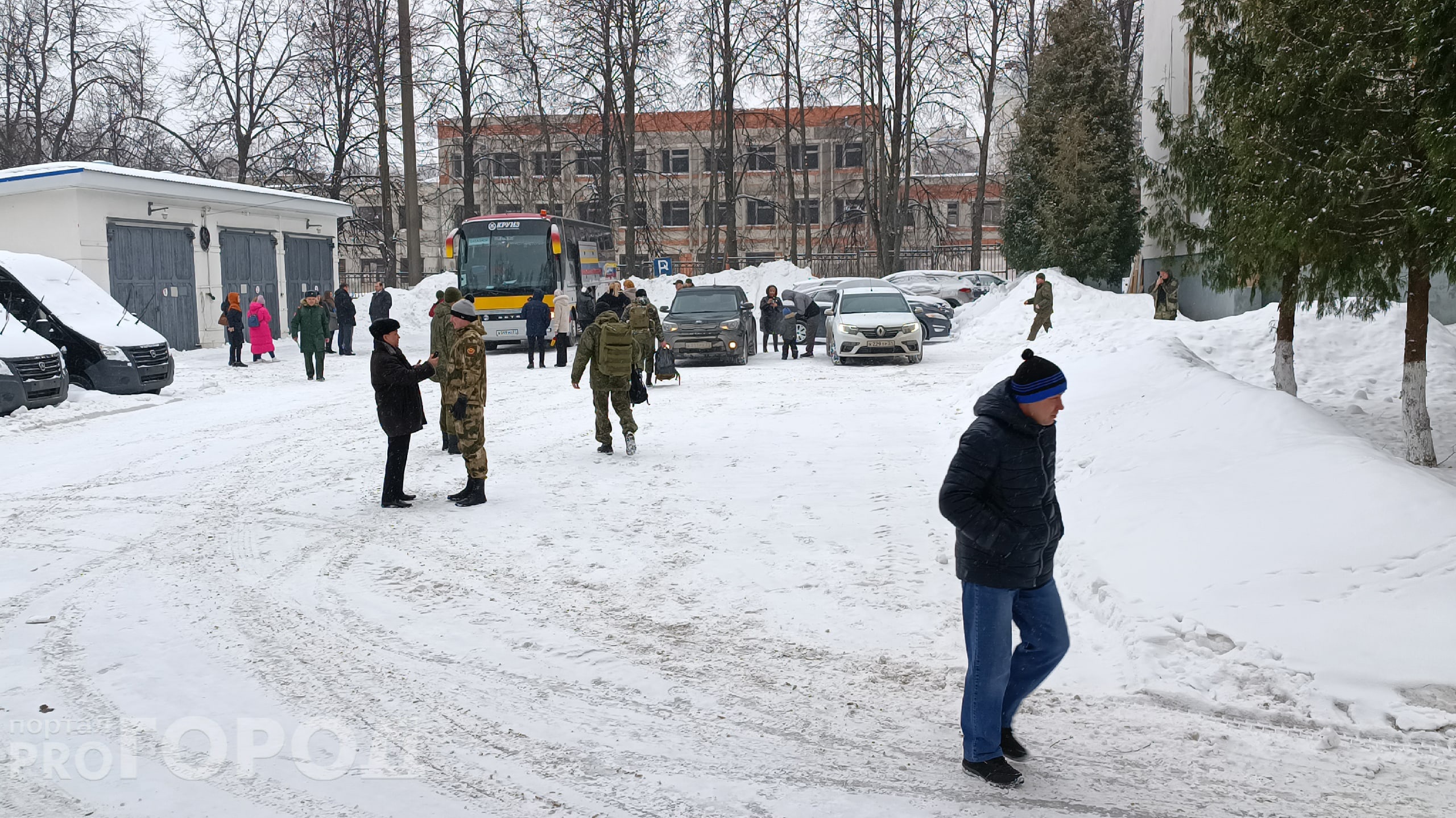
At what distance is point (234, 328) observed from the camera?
22.6 m

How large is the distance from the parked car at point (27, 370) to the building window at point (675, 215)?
183 feet

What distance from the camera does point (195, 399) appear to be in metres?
17.9

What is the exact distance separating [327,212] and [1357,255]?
30203 millimetres

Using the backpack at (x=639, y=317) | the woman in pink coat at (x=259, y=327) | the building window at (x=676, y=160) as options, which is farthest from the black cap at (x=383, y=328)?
the building window at (x=676, y=160)

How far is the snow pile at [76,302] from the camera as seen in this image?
692 inches

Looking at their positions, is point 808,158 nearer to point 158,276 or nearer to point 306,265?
point 306,265

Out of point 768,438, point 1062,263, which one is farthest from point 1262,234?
point 1062,263

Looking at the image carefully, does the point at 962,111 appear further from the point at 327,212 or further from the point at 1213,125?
the point at 1213,125

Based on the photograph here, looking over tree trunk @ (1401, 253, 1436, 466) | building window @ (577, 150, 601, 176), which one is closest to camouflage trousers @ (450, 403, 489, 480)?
tree trunk @ (1401, 253, 1436, 466)

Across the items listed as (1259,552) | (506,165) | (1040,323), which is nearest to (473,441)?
(1259,552)

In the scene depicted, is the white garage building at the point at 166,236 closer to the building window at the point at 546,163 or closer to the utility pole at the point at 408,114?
the utility pole at the point at 408,114

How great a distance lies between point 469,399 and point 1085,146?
83.7 feet

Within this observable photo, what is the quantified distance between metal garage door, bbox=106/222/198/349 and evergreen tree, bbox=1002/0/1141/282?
2250 centimetres

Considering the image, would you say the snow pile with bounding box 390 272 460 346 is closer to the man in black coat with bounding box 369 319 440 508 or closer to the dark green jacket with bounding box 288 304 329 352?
the dark green jacket with bounding box 288 304 329 352
